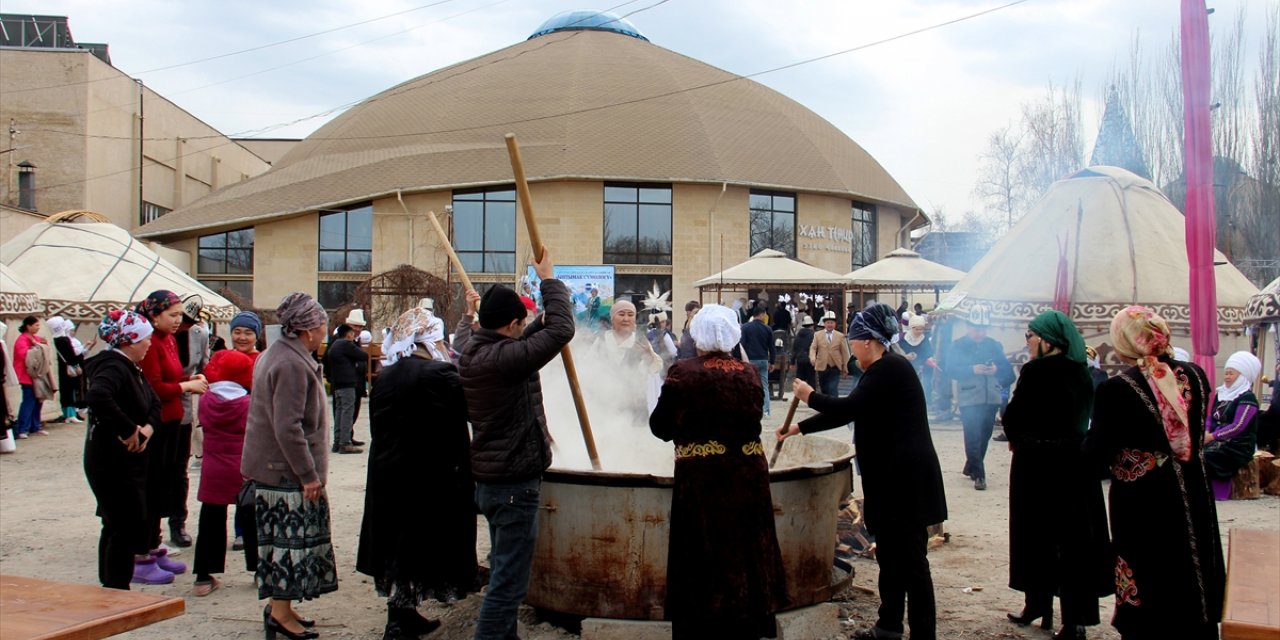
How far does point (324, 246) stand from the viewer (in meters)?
30.7

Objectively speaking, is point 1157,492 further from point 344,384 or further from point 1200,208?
point 344,384

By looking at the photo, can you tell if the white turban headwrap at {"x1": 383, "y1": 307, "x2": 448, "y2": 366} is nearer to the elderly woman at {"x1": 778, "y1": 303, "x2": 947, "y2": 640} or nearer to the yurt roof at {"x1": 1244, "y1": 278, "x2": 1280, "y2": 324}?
the elderly woman at {"x1": 778, "y1": 303, "x2": 947, "y2": 640}

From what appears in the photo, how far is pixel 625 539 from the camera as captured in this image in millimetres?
4418

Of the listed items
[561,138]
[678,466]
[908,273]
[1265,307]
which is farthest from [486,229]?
[678,466]

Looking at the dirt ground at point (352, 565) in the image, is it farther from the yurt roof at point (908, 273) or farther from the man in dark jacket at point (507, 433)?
the yurt roof at point (908, 273)

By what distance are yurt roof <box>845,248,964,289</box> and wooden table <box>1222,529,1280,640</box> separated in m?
12.8

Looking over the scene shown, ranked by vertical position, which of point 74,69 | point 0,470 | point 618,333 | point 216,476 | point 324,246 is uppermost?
point 74,69

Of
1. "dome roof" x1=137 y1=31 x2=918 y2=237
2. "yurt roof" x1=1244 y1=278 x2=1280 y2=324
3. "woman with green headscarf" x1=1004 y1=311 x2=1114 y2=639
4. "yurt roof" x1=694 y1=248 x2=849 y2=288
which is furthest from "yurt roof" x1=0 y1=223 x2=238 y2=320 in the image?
"yurt roof" x1=1244 y1=278 x2=1280 y2=324

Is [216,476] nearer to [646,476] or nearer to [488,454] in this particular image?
[488,454]

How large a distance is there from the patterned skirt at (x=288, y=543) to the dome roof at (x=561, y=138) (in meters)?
24.5

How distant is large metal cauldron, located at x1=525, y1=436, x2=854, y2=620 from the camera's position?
440 centimetres

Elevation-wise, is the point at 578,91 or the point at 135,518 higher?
the point at 578,91

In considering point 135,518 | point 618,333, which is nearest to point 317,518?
point 135,518

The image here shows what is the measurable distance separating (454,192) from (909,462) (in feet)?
88.5
